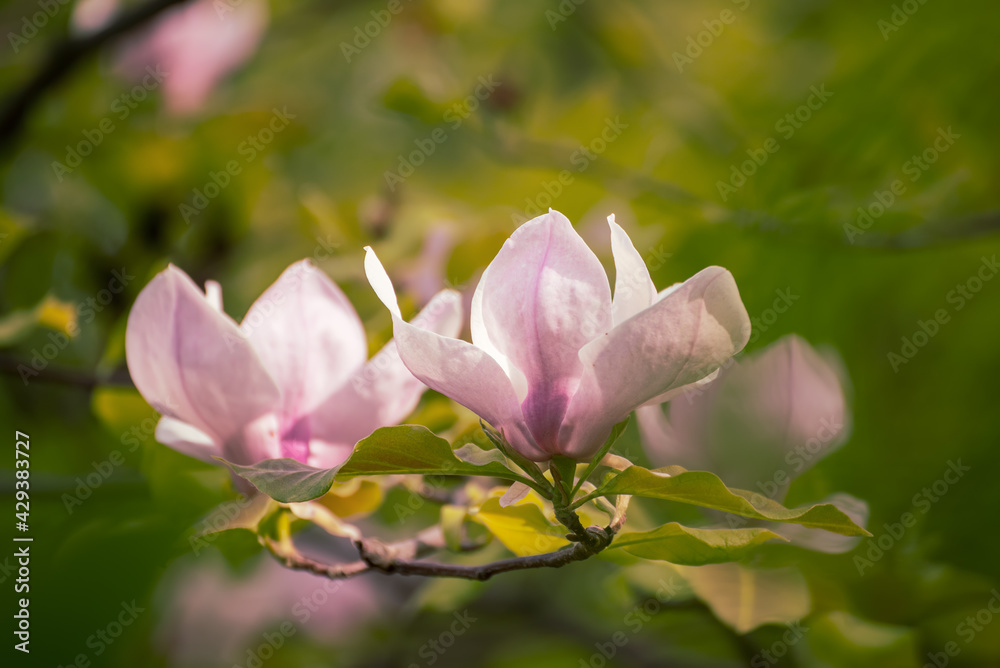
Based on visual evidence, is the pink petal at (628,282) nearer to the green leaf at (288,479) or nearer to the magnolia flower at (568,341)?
the magnolia flower at (568,341)

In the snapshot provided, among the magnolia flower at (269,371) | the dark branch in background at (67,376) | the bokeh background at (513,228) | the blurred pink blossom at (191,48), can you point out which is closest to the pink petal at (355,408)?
the magnolia flower at (269,371)

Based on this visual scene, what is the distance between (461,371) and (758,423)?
394mm

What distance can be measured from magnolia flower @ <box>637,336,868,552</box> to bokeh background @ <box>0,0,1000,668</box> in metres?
0.10

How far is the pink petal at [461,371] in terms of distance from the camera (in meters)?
0.48

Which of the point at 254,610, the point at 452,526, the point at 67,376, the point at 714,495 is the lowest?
the point at 254,610

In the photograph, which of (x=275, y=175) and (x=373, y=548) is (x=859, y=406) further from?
(x=275, y=175)

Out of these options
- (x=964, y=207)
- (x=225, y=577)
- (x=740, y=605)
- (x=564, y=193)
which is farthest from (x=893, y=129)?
(x=225, y=577)

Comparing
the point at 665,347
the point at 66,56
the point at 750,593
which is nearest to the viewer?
the point at 665,347

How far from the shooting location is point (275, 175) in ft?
4.42

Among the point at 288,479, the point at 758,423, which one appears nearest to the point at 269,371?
the point at 288,479

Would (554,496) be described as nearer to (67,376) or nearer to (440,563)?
(440,563)

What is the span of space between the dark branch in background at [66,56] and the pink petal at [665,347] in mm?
890

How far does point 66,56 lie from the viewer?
109 centimetres

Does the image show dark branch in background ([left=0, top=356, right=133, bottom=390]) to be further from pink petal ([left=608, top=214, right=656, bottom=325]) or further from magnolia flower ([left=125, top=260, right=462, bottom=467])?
pink petal ([left=608, top=214, right=656, bottom=325])
